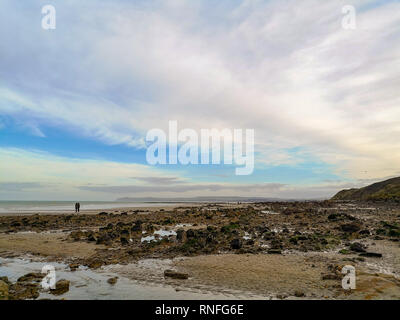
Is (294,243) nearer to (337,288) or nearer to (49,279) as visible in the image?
(337,288)

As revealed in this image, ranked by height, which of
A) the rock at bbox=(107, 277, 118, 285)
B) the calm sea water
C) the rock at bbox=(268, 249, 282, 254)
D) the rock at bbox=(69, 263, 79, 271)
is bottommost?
the calm sea water

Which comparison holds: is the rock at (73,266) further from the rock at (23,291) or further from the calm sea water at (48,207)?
the calm sea water at (48,207)

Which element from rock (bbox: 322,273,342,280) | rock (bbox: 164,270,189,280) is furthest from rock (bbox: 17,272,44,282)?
rock (bbox: 322,273,342,280)

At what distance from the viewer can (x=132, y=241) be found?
21.5 meters

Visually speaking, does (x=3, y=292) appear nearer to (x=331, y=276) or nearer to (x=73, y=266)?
(x=73, y=266)

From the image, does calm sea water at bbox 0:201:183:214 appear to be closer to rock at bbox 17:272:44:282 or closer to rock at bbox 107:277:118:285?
rock at bbox 17:272:44:282

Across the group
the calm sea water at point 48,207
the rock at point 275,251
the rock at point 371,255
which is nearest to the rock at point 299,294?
the rock at point 275,251

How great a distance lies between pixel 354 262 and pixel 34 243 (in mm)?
22684

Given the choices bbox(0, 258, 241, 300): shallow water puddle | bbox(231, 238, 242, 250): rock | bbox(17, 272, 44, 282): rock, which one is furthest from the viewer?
bbox(231, 238, 242, 250): rock

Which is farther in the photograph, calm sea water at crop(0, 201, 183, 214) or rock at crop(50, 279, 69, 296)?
calm sea water at crop(0, 201, 183, 214)

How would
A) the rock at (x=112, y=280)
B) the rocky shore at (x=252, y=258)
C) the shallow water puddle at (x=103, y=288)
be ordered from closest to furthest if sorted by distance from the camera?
the shallow water puddle at (x=103, y=288), the rocky shore at (x=252, y=258), the rock at (x=112, y=280)

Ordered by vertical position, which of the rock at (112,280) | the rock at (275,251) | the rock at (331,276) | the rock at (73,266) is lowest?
the rock at (73,266)
